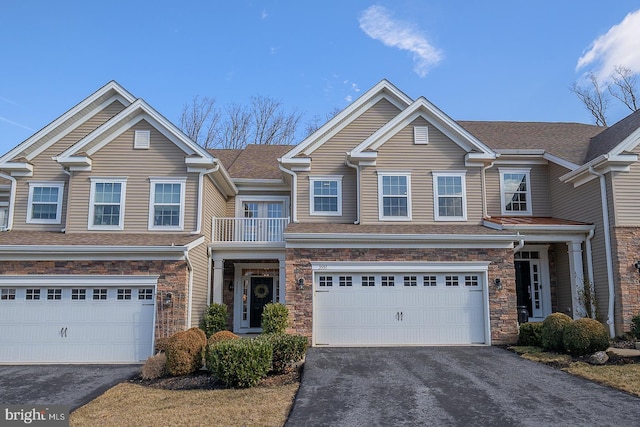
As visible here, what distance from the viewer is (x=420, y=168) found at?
16.0 metres

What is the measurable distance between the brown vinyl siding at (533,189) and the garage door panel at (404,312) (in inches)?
179

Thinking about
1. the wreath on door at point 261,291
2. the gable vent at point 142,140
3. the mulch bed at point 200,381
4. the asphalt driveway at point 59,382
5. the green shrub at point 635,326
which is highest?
the gable vent at point 142,140

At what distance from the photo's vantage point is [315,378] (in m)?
9.66

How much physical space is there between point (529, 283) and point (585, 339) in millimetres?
6106

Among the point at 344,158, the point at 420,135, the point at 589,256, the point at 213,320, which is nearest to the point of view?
the point at 213,320

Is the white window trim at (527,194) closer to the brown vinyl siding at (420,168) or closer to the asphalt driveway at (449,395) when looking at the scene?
the brown vinyl siding at (420,168)

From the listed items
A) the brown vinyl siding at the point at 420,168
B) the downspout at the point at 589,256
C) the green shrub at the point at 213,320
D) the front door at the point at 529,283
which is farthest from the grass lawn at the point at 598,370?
the green shrub at the point at 213,320

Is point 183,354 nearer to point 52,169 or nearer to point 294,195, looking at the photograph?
point 294,195

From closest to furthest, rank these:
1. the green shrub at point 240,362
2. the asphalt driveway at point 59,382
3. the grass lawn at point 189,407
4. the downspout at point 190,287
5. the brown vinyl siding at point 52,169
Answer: the grass lawn at point 189,407 < the asphalt driveway at point 59,382 < the green shrub at point 240,362 < the downspout at point 190,287 < the brown vinyl siding at point 52,169

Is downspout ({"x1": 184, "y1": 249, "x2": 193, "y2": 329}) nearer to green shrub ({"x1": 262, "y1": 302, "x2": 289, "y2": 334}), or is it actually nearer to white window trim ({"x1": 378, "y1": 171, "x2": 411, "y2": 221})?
green shrub ({"x1": 262, "y1": 302, "x2": 289, "y2": 334})

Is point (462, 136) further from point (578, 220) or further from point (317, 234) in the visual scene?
point (317, 234)

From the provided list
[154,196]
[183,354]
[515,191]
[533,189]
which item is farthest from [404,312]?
[154,196]

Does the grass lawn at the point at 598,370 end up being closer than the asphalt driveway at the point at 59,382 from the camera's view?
Yes

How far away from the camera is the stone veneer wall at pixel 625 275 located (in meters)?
13.9
